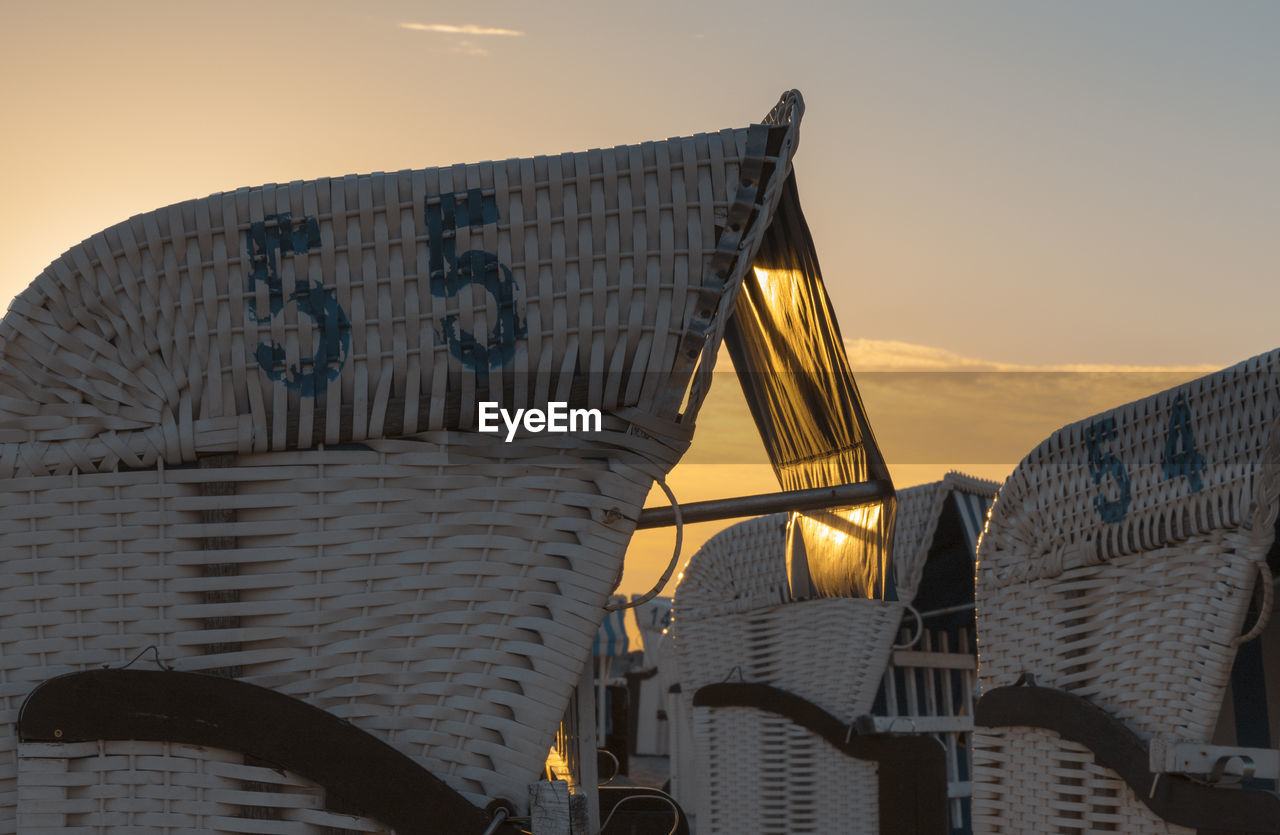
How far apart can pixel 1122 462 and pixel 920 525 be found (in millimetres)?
2689

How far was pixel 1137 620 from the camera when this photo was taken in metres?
3.02

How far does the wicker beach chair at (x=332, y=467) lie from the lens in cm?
138

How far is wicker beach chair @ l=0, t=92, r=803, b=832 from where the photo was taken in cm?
138

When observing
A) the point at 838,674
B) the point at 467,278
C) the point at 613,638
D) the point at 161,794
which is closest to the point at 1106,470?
the point at 467,278

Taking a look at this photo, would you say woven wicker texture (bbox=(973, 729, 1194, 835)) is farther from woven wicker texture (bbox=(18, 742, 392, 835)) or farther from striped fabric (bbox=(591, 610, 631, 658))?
striped fabric (bbox=(591, 610, 631, 658))

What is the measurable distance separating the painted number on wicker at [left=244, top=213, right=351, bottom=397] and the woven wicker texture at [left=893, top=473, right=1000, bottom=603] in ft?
14.9

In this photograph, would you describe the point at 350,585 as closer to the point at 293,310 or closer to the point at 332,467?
the point at 332,467

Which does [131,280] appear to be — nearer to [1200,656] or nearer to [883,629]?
[1200,656]

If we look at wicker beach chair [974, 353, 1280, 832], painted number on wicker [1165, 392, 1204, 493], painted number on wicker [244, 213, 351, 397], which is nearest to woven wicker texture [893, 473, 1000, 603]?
wicker beach chair [974, 353, 1280, 832]

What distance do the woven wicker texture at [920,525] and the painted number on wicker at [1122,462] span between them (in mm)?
2493

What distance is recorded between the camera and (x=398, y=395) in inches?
56.4

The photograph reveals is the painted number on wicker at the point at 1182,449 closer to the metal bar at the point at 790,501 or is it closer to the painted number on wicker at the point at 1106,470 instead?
the painted number on wicker at the point at 1106,470

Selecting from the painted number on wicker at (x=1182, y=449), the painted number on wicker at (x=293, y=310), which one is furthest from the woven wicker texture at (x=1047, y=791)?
the painted number on wicker at (x=293, y=310)

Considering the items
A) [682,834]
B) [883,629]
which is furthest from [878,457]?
[883,629]
